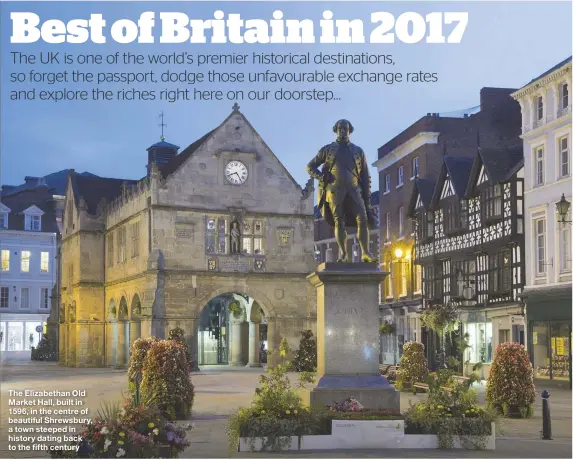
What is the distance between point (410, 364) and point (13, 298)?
6059 centimetres

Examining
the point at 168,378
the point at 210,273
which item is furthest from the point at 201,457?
the point at 210,273

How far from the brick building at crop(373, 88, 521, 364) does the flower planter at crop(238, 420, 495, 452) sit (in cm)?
3566

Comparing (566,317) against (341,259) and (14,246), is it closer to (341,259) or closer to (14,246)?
(341,259)

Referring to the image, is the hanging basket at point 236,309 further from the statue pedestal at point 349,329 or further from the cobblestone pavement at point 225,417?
the statue pedestal at point 349,329

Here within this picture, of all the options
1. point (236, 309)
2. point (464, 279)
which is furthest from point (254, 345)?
point (464, 279)

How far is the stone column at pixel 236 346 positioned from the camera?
51750mm

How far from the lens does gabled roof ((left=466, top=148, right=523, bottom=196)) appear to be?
41.9 metres

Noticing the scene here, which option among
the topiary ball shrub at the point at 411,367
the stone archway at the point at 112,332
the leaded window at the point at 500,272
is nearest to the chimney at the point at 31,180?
the stone archway at the point at 112,332

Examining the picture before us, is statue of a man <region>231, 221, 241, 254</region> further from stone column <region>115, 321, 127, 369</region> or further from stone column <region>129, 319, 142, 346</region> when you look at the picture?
stone column <region>115, 321, 127, 369</region>

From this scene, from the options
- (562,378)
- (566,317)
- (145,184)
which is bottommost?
(562,378)

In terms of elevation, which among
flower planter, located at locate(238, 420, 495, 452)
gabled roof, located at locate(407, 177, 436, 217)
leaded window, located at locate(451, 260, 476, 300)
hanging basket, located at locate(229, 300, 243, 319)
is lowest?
flower planter, located at locate(238, 420, 495, 452)

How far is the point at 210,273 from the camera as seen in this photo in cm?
4650

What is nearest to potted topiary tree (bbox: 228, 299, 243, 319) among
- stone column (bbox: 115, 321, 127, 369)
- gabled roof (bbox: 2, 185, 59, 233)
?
stone column (bbox: 115, 321, 127, 369)

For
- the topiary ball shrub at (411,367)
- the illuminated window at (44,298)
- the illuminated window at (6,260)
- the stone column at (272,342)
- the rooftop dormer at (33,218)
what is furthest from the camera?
the illuminated window at (44,298)
